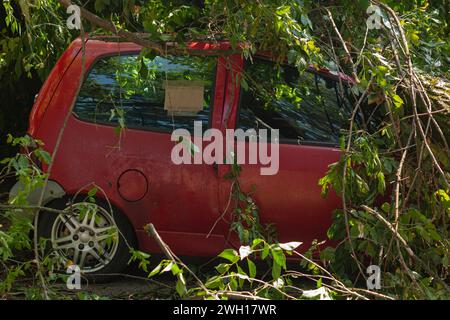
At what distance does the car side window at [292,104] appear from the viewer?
5484 millimetres

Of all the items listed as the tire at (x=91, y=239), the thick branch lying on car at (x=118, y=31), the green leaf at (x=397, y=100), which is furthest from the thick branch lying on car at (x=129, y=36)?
the green leaf at (x=397, y=100)

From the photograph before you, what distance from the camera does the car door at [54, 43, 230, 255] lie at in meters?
5.48

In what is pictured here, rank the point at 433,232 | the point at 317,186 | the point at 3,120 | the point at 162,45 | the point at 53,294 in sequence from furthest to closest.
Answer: the point at 3,120, the point at 317,186, the point at 162,45, the point at 433,232, the point at 53,294

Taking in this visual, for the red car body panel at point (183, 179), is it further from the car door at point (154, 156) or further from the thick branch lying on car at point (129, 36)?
the thick branch lying on car at point (129, 36)

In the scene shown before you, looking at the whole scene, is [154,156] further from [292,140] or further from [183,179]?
[292,140]

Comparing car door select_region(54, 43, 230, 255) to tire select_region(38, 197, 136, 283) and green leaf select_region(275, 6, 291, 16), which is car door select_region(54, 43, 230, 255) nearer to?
tire select_region(38, 197, 136, 283)

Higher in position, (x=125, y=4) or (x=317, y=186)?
(x=125, y=4)

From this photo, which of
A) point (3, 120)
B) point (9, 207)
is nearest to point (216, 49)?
point (9, 207)

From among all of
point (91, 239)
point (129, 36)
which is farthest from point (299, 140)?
point (91, 239)

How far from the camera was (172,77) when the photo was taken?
5594mm

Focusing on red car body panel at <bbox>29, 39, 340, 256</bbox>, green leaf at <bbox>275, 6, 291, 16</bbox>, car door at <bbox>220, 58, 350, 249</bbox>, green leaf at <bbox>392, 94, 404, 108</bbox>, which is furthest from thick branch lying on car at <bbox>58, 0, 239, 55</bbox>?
green leaf at <bbox>392, 94, 404, 108</bbox>
